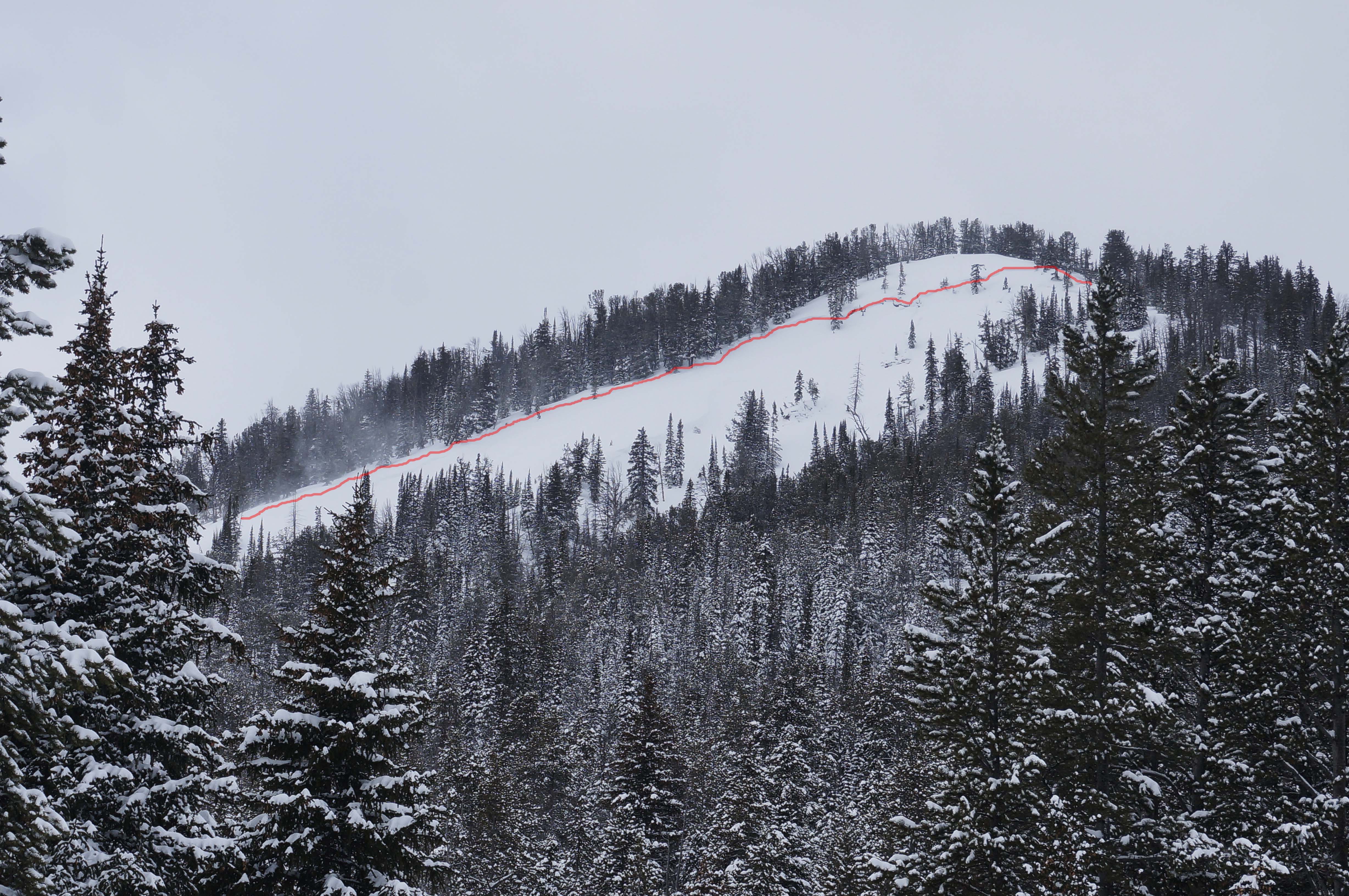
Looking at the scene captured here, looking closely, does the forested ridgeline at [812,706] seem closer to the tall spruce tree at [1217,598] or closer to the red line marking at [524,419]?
the tall spruce tree at [1217,598]

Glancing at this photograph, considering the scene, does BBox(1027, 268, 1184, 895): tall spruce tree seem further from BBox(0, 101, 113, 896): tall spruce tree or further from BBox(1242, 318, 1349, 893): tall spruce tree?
BBox(0, 101, 113, 896): tall spruce tree

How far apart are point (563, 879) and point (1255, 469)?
30837mm

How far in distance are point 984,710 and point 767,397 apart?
152 meters

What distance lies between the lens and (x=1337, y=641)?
17.6 meters

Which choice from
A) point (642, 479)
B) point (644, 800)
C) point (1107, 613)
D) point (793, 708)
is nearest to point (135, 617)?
point (1107, 613)

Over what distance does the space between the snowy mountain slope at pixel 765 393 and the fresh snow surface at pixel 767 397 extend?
0.27 metres

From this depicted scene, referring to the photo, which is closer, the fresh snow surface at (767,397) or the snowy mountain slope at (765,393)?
the fresh snow surface at (767,397)

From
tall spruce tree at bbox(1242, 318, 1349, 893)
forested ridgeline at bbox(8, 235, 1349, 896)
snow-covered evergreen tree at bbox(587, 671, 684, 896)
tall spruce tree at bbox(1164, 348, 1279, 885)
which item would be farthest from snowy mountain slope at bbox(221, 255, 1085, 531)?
tall spruce tree at bbox(1242, 318, 1349, 893)

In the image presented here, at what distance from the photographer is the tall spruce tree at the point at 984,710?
17859 millimetres

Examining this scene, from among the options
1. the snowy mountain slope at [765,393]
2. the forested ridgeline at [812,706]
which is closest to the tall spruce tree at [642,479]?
the snowy mountain slope at [765,393]

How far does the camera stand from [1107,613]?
65.5 ft

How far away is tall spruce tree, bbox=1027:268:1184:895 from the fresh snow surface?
417 ft

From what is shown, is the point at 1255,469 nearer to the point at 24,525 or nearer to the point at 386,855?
the point at 386,855

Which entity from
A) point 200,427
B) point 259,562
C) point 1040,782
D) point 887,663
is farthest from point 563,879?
point 259,562
